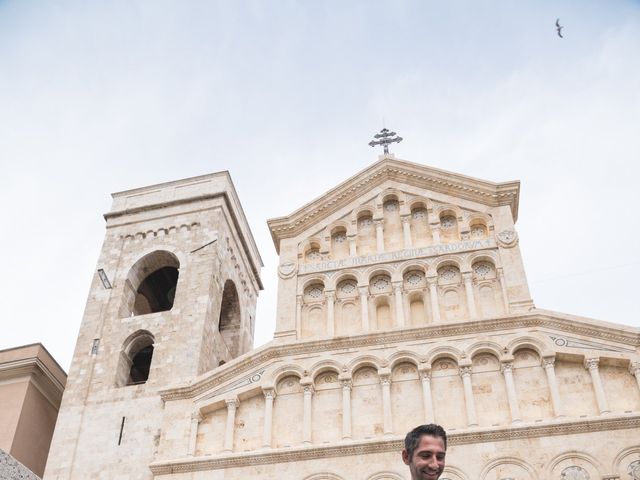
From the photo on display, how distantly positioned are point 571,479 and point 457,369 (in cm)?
364

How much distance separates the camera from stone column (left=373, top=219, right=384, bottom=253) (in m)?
21.6

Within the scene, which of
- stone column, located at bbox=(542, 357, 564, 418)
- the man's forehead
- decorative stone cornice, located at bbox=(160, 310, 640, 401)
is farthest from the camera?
decorative stone cornice, located at bbox=(160, 310, 640, 401)

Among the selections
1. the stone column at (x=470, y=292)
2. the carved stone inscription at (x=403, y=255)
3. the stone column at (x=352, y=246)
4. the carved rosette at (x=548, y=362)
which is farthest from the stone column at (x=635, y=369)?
the stone column at (x=352, y=246)

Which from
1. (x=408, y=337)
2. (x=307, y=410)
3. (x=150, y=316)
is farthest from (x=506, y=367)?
(x=150, y=316)

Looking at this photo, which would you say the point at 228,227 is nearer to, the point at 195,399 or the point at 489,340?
the point at 195,399

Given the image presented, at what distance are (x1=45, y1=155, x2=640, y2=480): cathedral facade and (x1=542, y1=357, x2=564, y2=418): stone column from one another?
0.06 metres

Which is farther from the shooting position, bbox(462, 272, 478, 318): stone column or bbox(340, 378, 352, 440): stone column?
bbox(462, 272, 478, 318): stone column

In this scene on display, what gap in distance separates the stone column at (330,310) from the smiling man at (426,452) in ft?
49.2

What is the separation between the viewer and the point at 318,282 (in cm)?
2125

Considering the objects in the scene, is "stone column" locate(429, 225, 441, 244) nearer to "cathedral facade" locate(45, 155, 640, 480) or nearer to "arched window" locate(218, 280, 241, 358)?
"cathedral facade" locate(45, 155, 640, 480)

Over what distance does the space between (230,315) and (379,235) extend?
29.3 ft

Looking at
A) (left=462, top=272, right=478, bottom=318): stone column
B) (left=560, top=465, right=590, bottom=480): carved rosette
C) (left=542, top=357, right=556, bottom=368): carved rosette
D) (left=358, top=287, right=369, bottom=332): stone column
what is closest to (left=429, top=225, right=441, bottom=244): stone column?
(left=462, top=272, right=478, bottom=318): stone column

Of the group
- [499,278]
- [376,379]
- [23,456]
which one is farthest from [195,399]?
[499,278]

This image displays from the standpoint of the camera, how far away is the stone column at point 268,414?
17.7 m
